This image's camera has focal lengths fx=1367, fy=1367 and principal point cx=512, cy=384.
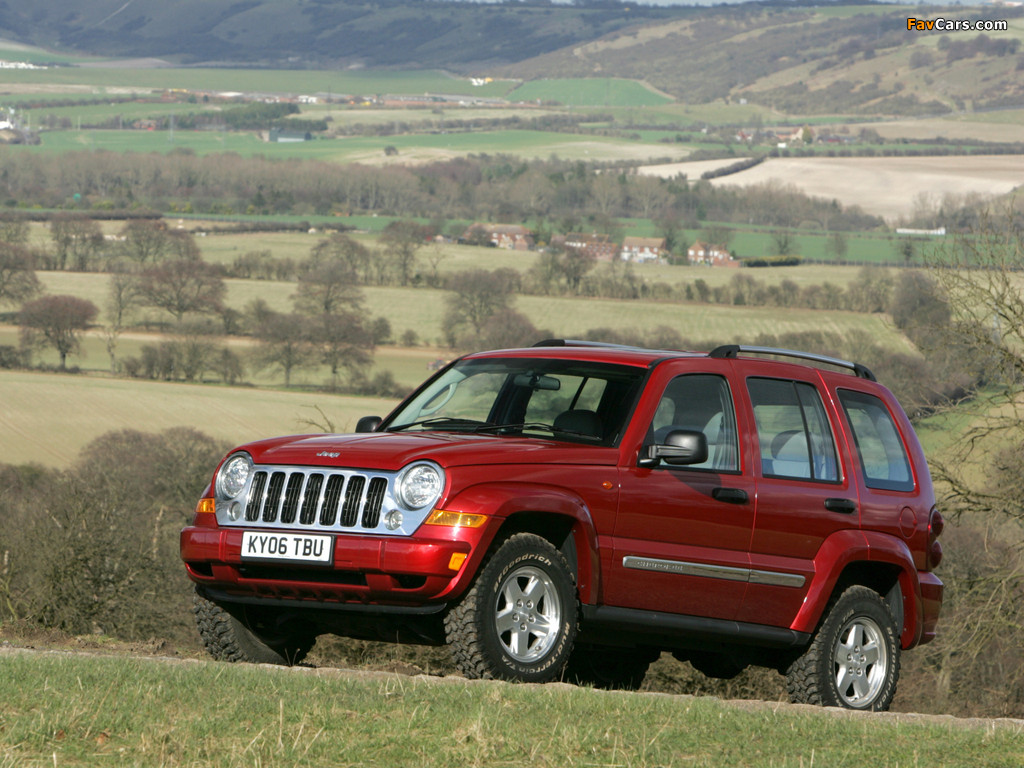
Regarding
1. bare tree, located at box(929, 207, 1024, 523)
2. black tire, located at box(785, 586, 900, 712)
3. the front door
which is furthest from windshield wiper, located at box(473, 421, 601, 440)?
bare tree, located at box(929, 207, 1024, 523)

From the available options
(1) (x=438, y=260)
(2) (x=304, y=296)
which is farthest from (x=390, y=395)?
(1) (x=438, y=260)

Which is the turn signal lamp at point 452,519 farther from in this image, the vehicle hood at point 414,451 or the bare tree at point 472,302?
the bare tree at point 472,302

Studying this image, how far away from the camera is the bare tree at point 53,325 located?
84.3 metres

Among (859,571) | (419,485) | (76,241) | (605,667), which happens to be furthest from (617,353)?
(76,241)

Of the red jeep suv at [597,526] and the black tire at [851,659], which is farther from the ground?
the red jeep suv at [597,526]

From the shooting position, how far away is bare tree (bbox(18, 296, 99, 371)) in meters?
84.3

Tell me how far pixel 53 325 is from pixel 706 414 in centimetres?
8271

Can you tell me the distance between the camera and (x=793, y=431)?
8.44 m

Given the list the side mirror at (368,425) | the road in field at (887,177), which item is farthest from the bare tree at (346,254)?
the side mirror at (368,425)

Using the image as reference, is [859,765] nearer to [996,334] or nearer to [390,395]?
[996,334]

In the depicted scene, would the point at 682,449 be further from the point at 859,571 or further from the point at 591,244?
the point at 591,244

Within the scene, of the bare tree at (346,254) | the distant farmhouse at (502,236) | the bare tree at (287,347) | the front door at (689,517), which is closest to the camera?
the front door at (689,517)

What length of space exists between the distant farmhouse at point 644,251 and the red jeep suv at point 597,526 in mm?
107799

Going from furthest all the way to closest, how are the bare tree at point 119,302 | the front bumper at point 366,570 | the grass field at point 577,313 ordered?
1. the bare tree at point 119,302
2. the grass field at point 577,313
3. the front bumper at point 366,570
